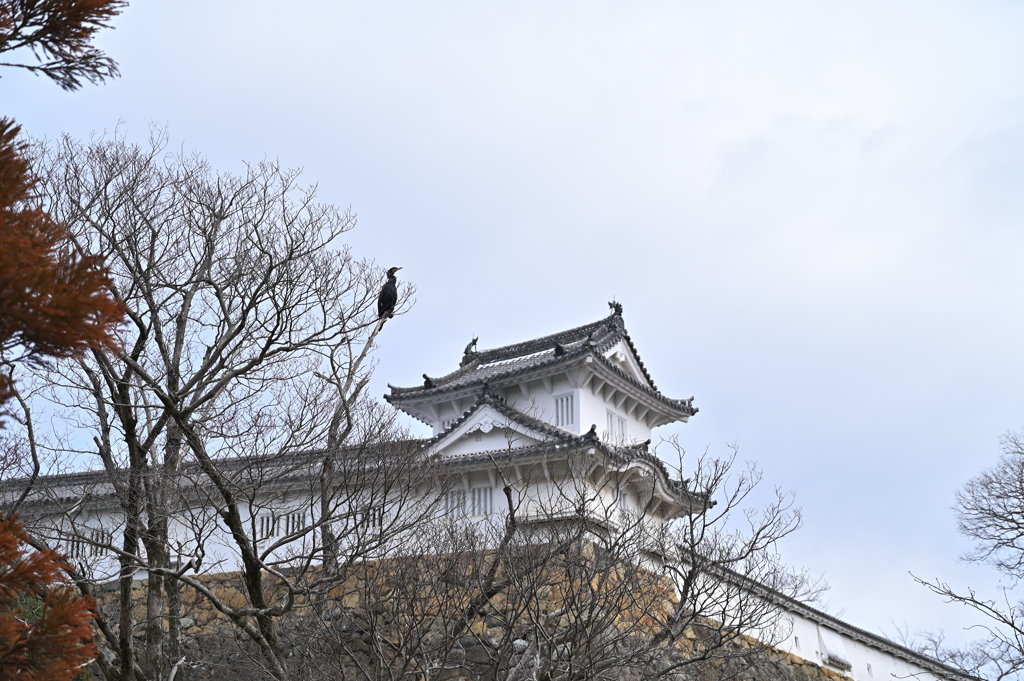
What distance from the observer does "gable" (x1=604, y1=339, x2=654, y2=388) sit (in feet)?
69.3

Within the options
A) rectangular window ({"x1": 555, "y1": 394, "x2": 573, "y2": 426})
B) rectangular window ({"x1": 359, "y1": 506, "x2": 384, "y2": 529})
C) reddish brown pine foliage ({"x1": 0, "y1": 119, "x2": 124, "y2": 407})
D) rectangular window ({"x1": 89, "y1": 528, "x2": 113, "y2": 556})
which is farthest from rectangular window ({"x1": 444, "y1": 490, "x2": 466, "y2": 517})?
reddish brown pine foliage ({"x1": 0, "y1": 119, "x2": 124, "y2": 407})

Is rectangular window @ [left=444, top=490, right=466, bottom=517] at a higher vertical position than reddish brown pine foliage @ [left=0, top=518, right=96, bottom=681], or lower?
higher

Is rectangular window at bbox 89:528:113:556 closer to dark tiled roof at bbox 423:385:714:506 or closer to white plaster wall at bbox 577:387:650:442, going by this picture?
dark tiled roof at bbox 423:385:714:506

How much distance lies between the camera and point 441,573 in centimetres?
1072

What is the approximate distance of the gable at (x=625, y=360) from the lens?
69.3 ft

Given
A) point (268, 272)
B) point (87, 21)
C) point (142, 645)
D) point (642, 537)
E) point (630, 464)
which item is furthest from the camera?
point (630, 464)

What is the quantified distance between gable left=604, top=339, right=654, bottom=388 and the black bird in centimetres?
909

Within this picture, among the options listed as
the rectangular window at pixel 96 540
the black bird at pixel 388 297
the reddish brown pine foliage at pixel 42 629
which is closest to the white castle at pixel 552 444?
the rectangular window at pixel 96 540

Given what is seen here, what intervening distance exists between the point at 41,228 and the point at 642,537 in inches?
466

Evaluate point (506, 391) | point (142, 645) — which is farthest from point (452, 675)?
point (506, 391)

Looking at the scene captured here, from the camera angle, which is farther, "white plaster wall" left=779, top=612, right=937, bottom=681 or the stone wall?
"white plaster wall" left=779, top=612, right=937, bottom=681

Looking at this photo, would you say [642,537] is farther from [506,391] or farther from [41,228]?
[41,228]

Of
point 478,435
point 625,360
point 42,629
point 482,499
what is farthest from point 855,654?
point 42,629

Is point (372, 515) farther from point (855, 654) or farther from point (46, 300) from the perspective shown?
point (855, 654)
